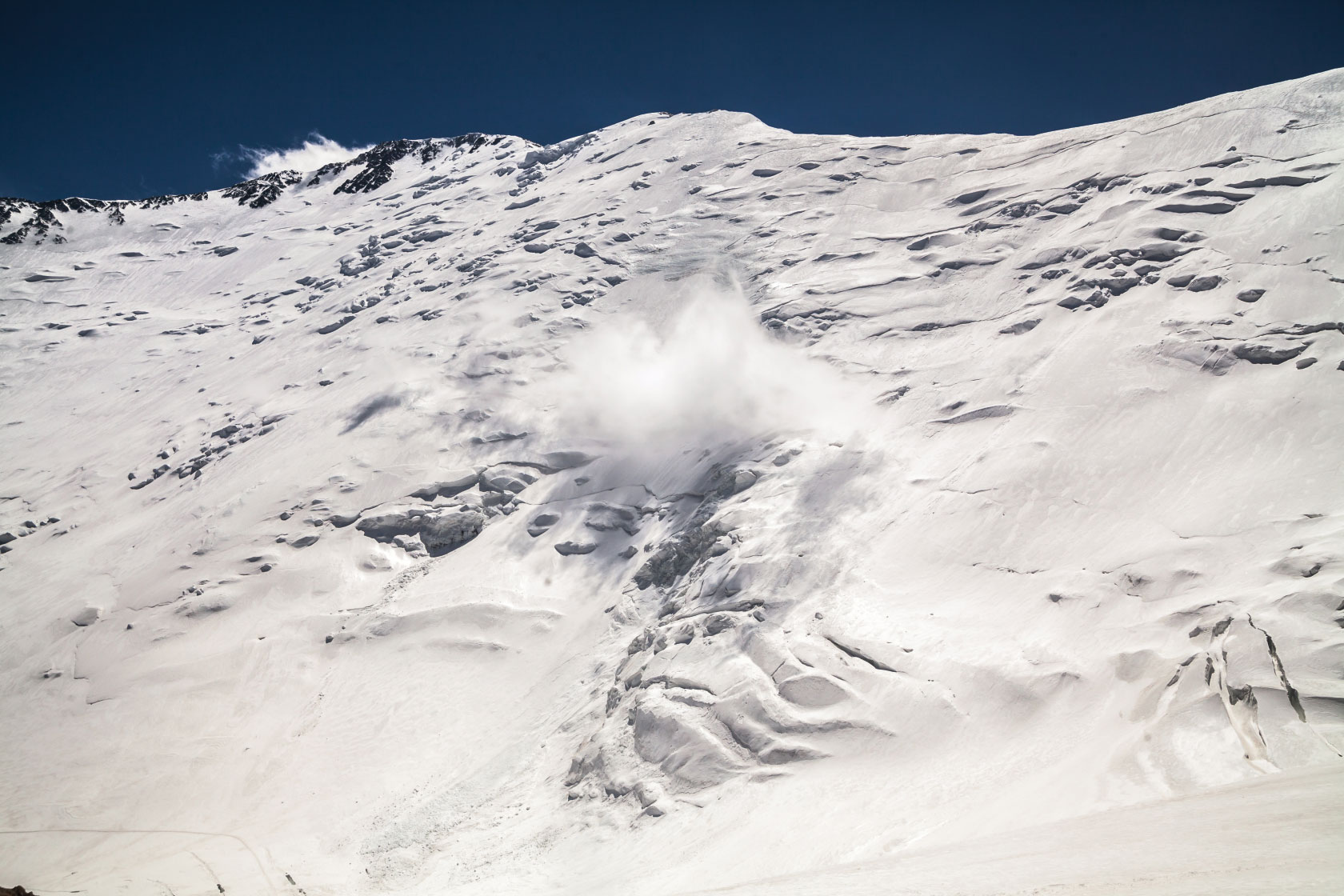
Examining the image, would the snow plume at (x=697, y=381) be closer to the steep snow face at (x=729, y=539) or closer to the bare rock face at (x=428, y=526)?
the steep snow face at (x=729, y=539)

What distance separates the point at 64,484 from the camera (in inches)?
2181

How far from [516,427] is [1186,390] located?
32.5 meters

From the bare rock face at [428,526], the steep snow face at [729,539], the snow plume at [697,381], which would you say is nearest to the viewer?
the steep snow face at [729,539]

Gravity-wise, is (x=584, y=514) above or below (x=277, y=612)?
above

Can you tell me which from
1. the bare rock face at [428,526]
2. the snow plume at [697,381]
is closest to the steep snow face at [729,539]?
the bare rock face at [428,526]

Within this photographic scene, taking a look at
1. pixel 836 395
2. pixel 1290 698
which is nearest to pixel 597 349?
pixel 836 395

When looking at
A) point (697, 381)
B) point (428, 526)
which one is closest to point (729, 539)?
point (697, 381)

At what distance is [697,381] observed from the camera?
45.7 meters

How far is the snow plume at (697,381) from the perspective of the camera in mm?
40938

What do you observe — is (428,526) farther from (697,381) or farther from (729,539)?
(729,539)

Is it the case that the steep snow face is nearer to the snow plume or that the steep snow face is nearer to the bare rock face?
the bare rock face

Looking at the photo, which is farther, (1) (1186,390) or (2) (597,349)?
(2) (597,349)

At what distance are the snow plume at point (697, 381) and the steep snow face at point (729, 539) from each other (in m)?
0.30

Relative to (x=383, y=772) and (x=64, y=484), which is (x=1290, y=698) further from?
(x=64, y=484)
